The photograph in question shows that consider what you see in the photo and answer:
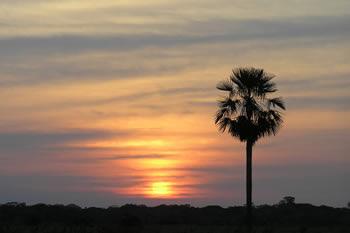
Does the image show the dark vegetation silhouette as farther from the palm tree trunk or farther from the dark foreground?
the palm tree trunk

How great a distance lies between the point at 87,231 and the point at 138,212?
36982 millimetres

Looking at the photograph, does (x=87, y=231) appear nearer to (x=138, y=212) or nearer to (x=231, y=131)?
Result: (x=231, y=131)

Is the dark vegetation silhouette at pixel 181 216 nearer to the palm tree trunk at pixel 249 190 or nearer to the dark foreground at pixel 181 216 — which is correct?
the dark foreground at pixel 181 216

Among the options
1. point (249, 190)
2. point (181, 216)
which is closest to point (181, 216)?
point (181, 216)

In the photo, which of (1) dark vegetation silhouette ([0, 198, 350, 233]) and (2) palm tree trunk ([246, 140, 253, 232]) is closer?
(2) palm tree trunk ([246, 140, 253, 232])

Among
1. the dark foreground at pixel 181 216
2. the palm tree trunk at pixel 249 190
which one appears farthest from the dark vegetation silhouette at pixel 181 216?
the palm tree trunk at pixel 249 190

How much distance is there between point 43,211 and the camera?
75875mm

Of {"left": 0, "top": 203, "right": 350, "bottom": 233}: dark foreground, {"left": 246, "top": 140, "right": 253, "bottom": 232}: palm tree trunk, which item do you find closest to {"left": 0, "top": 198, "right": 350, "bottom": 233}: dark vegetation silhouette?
{"left": 0, "top": 203, "right": 350, "bottom": 233}: dark foreground

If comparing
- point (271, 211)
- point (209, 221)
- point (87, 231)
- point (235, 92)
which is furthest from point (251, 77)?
point (271, 211)

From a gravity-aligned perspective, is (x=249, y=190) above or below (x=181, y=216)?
below

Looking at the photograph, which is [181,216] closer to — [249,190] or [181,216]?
[181,216]

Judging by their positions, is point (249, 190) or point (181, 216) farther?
point (181, 216)

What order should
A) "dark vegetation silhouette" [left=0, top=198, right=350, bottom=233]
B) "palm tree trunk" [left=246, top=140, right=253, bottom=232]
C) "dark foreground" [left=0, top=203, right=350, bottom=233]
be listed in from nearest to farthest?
"palm tree trunk" [left=246, top=140, right=253, bottom=232] → "dark foreground" [left=0, top=203, right=350, bottom=233] → "dark vegetation silhouette" [left=0, top=198, right=350, bottom=233]

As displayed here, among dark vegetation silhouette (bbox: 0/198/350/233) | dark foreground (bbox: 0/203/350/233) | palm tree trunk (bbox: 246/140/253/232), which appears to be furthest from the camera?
dark vegetation silhouette (bbox: 0/198/350/233)
